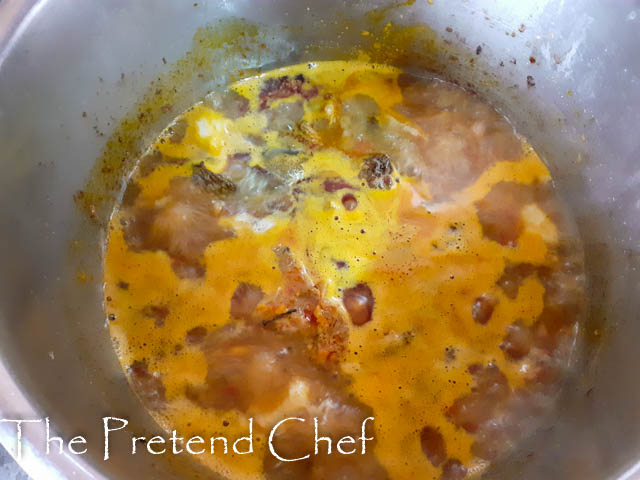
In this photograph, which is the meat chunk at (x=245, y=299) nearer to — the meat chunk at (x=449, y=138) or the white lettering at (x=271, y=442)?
the white lettering at (x=271, y=442)

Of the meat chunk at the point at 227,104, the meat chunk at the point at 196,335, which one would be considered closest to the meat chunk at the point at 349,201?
the meat chunk at the point at 227,104

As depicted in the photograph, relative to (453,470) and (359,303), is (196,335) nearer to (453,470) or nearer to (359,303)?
(359,303)

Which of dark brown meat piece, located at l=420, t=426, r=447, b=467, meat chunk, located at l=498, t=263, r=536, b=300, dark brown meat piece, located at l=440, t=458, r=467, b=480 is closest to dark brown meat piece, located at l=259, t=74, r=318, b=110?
meat chunk, located at l=498, t=263, r=536, b=300

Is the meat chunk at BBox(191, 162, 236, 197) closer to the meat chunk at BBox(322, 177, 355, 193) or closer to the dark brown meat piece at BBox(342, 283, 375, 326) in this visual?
the meat chunk at BBox(322, 177, 355, 193)

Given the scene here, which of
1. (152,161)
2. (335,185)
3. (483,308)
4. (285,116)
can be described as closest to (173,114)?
(152,161)

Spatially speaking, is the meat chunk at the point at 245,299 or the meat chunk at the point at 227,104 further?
the meat chunk at the point at 227,104

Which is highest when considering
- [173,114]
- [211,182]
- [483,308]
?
[173,114]
